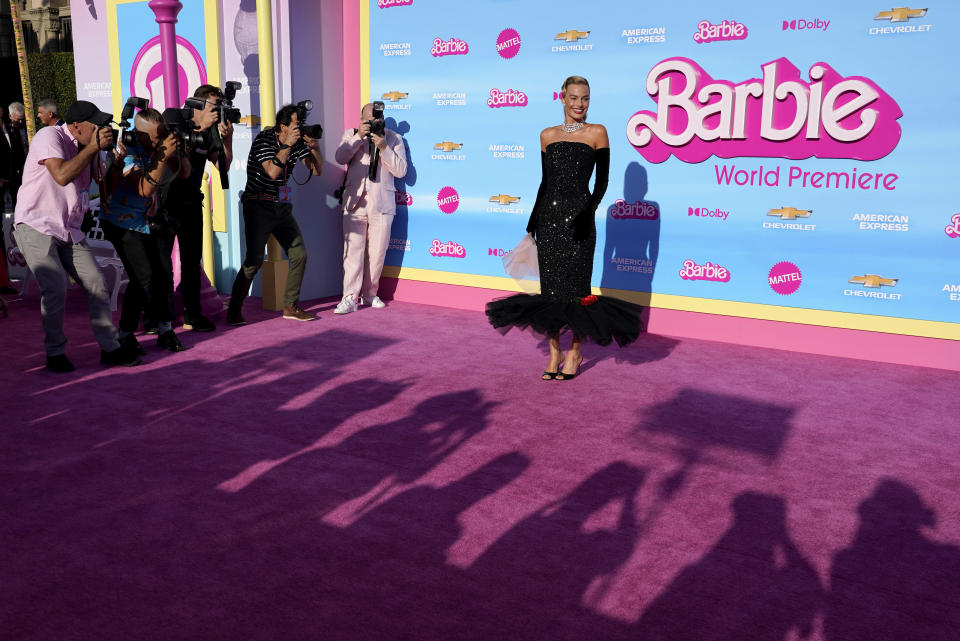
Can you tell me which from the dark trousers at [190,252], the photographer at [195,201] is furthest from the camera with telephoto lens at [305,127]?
the dark trousers at [190,252]

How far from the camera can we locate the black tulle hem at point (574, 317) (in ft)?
17.2

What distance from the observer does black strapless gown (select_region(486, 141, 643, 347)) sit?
5254 mm

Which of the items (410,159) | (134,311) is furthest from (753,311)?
(134,311)

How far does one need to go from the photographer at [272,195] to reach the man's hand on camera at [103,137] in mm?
1731

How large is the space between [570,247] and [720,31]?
2365mm

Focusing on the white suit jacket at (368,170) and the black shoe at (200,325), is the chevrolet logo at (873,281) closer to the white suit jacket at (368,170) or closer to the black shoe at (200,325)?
the white suit jacket at (368,170)

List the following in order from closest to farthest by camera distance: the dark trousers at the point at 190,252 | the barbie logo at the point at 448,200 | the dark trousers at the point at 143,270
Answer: the dark trousers at the point at 143,270 < the dark trousers at the point at 190,252 < the barbie logo at the point at 448,200

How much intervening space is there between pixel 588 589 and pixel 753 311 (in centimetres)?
420

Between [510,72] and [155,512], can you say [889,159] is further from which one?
[155,512]

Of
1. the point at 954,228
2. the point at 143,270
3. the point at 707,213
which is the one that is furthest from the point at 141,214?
the point at 954,228

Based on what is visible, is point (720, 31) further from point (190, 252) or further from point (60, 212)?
point (60, 212)

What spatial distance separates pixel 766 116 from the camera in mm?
6250

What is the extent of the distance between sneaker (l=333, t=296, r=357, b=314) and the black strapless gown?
7.71 feet

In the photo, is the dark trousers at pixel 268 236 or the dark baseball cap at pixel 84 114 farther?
the dark trousers at pixel 268 236
